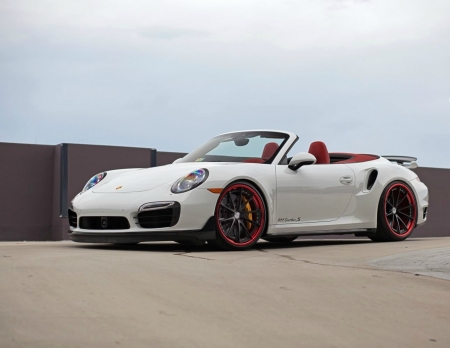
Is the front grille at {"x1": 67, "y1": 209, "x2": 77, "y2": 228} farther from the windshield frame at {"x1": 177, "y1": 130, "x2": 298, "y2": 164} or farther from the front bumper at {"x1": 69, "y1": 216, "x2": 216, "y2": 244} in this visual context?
the windshield frame at {"x1": 177, "y1": 130, "x2": 298, "y2": 164}

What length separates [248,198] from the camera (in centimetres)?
808

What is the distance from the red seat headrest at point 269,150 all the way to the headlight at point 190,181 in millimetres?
1223

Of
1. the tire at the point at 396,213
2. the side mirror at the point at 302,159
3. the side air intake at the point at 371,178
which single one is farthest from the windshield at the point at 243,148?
the tire at the point at 396,213

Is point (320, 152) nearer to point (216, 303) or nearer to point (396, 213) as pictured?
point (396, 213)

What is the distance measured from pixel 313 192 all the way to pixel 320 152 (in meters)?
0.85

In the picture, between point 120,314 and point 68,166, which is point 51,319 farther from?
point 68,166

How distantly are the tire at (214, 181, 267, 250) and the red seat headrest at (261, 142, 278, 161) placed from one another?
2.60ft

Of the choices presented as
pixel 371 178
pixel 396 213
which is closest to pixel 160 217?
pixel 371 178

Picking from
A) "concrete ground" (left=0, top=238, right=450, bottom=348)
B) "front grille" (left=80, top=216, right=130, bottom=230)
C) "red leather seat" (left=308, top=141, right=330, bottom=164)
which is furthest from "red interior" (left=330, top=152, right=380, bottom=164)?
"concrete ground" (left=0, top=238, right=450, bottom=348)

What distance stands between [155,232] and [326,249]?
1.88 m

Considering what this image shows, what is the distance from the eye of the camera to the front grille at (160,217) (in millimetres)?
7551

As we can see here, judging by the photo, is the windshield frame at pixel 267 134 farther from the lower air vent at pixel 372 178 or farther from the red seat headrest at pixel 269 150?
the lower air vent at pixel 372 178

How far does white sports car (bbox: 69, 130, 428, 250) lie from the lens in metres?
7.64

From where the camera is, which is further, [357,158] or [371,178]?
[357,158]
